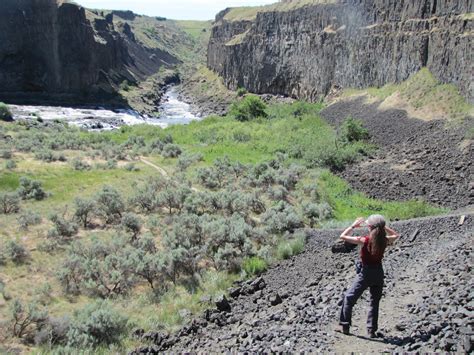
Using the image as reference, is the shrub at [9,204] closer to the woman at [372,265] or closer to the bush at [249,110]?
the woman at [372,265]

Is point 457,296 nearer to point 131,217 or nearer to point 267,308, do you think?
point 267,308

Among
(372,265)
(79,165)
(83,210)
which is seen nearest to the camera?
(372,265)

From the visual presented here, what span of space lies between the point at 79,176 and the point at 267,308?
21384mm

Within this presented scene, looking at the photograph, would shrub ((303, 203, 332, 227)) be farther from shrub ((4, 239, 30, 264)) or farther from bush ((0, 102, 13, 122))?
bush ((0, 102, 13, 122))

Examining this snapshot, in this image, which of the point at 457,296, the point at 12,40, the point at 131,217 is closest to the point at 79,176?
the point at 131,217

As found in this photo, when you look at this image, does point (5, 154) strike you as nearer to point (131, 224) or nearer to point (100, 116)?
point (131, 224)

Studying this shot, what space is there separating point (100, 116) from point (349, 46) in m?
38.4

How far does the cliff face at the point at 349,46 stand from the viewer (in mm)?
38219

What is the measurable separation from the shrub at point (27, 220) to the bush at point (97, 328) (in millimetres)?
9229

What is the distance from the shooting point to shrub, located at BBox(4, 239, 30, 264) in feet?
59.9

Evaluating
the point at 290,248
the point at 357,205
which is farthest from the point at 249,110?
the point at 290,248

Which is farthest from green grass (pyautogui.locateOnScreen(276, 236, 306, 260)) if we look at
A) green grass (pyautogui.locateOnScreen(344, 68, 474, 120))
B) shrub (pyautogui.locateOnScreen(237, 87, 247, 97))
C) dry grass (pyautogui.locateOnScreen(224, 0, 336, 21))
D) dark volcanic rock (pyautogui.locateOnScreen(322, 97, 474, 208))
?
shrub (pyautogui.locateOnScreen(237, 87, 247, 97))

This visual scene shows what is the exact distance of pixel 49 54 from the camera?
88625 mm

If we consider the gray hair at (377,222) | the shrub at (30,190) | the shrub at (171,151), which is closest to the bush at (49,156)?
the shrub at (171,151)
